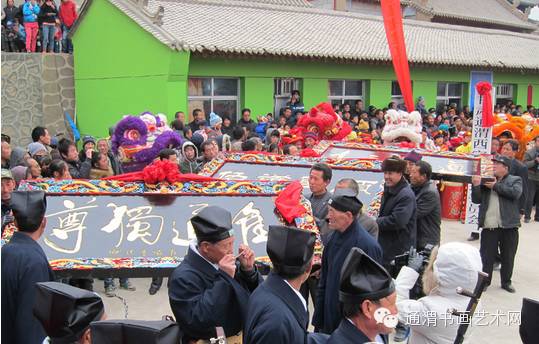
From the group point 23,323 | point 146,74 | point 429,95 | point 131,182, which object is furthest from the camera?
point 429,95

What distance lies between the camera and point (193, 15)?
14273mm

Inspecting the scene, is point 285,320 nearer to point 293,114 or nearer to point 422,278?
point 422,278

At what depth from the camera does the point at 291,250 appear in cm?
250

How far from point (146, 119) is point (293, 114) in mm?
6839

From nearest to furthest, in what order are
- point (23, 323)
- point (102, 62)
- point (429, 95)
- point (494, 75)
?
point (23, 323), point (102, 62), point (429, 95), point (494, 75)

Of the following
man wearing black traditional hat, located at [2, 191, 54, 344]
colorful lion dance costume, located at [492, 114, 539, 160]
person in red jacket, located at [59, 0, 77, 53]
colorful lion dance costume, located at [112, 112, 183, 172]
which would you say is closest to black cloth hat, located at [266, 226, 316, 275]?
man wearing black traditional hat, located at [2, 191, 54, 344]

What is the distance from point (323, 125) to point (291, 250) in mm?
5813

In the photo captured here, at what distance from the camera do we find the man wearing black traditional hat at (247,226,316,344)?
234 cm

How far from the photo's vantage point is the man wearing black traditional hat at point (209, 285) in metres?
2.66

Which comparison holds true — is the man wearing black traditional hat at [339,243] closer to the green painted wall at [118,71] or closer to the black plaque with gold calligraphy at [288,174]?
the black plaque with gold calligraphy at [288,174]

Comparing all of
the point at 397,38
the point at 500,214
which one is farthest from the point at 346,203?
the point at 397,38

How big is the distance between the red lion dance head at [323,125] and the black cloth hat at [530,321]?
19.3ft

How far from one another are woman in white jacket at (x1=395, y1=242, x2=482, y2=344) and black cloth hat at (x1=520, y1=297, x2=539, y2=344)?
38cm

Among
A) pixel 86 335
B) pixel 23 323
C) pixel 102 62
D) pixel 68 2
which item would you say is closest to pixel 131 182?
pixel 23 323
